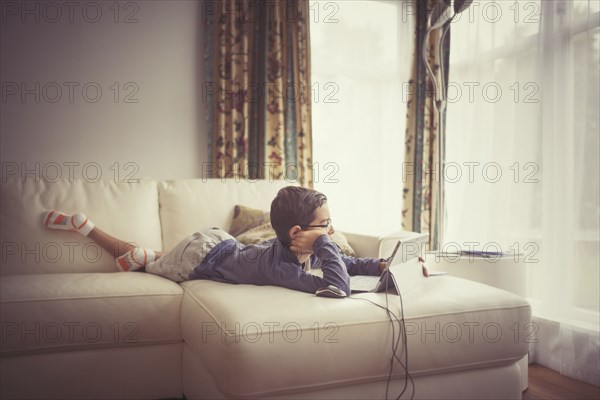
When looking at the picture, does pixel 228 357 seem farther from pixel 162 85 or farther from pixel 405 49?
pixel 405 49

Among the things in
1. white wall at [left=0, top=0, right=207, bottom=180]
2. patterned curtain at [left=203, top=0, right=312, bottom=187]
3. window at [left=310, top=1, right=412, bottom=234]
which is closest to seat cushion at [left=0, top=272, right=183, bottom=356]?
white wall at [left=0, top=0, right=207, bottom=180]

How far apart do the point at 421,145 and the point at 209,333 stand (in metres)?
2.54

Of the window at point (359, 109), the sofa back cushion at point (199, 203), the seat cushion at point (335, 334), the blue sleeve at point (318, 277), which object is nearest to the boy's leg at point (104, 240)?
the sofa back cushion at point (199, 203)

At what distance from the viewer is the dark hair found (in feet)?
6.55

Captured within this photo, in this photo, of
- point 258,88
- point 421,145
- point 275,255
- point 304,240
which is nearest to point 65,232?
point 275,255

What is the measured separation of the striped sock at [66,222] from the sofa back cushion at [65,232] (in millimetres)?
29

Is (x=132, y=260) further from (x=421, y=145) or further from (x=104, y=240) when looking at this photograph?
(x=421, y=145)

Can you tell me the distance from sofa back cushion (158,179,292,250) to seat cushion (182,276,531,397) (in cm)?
78

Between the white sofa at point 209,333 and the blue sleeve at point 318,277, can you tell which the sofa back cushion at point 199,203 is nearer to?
the white sofa at point 209,333

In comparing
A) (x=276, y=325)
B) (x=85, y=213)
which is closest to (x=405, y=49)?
(x=85, y=213)

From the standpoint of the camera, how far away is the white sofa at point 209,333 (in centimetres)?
154

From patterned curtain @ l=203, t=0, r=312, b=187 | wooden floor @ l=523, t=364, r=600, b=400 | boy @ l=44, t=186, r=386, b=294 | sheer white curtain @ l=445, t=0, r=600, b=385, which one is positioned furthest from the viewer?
patterned curtain @ l=203, t=0, r=312, b=187

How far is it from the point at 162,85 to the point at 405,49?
1.75 m

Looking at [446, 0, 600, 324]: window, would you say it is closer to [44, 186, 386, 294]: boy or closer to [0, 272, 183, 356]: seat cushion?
[44, 186, 386, 294]: boy
